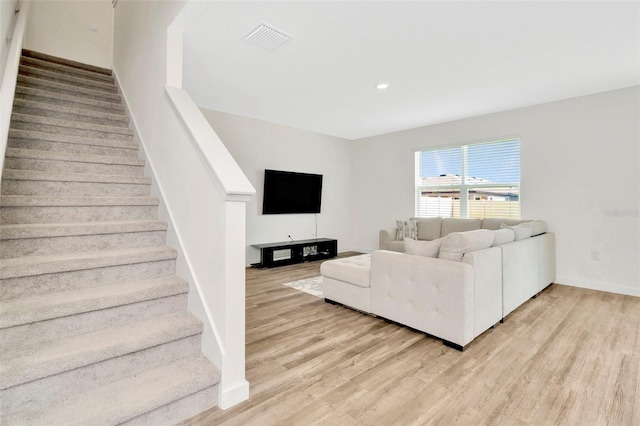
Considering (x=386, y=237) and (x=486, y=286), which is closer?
(x=486, y=286)

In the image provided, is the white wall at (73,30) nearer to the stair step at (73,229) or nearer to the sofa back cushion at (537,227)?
the stair step at (73,229)

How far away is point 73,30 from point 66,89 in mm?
2008

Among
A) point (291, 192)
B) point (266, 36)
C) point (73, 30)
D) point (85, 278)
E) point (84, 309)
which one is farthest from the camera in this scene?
point (291, 192)

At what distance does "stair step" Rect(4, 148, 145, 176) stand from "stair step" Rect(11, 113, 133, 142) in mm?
393

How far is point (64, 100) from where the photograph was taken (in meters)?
3.07

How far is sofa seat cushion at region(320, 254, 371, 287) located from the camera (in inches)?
117

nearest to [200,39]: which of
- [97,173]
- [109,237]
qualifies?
[97,173]

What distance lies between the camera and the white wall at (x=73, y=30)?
429cm

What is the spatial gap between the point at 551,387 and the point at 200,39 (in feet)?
12.3

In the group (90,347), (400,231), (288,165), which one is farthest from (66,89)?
(400,231)

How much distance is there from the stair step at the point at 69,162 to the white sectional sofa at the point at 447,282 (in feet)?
7.01

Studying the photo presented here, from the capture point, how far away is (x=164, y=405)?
1.42 m

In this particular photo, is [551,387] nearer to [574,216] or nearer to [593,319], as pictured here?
[593,319]

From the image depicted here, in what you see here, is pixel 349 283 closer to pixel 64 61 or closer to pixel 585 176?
pixel 585 176
